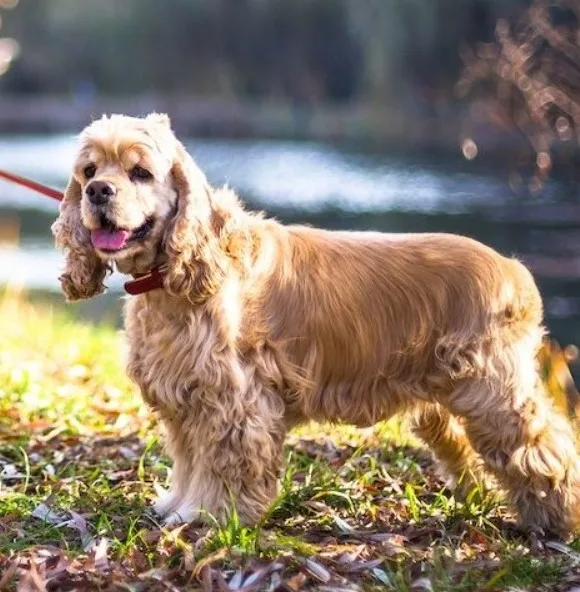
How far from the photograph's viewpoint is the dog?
14.6 ft

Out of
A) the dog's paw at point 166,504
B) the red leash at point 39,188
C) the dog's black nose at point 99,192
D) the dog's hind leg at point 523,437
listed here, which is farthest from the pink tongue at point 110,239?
the dog's hind leg at point 523,437

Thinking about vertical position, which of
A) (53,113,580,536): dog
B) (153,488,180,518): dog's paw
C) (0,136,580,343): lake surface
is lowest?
(0,136,580,343): lake surface

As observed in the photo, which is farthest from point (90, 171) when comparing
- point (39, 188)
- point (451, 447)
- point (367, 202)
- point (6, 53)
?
point (367, 202)

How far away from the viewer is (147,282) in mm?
4531

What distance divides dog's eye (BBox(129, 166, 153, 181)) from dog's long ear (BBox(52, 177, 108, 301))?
Answer: 33 centimetres

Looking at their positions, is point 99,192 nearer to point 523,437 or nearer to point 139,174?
point 139,174

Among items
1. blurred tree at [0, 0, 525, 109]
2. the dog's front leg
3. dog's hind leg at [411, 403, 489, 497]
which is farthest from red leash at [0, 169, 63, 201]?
blurred tree at [0, 0, 525, 109]

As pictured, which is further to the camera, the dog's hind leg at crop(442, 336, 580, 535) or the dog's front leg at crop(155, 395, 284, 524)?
the dog's hind leg at crop(442, 336, 580, 535)

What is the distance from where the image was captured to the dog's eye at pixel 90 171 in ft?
14.6

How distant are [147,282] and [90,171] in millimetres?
496

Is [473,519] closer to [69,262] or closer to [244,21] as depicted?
[69,262]

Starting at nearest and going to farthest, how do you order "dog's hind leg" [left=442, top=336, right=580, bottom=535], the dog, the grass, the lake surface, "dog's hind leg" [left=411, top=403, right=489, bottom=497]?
1. the grass
2. the dog
3. "dog's hind leg" [left=442, top=336, right=580, bottom=535]
4. "dog's hind leg" [left=411, top=403, right=489, bottom=497]
5. the lake surface

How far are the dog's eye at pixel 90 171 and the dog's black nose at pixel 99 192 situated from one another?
0.60 feet

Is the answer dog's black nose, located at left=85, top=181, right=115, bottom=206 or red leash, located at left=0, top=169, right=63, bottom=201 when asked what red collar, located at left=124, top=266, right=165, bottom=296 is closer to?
dog's black nose, located at left=85, top=181, right=115, bottom=206
